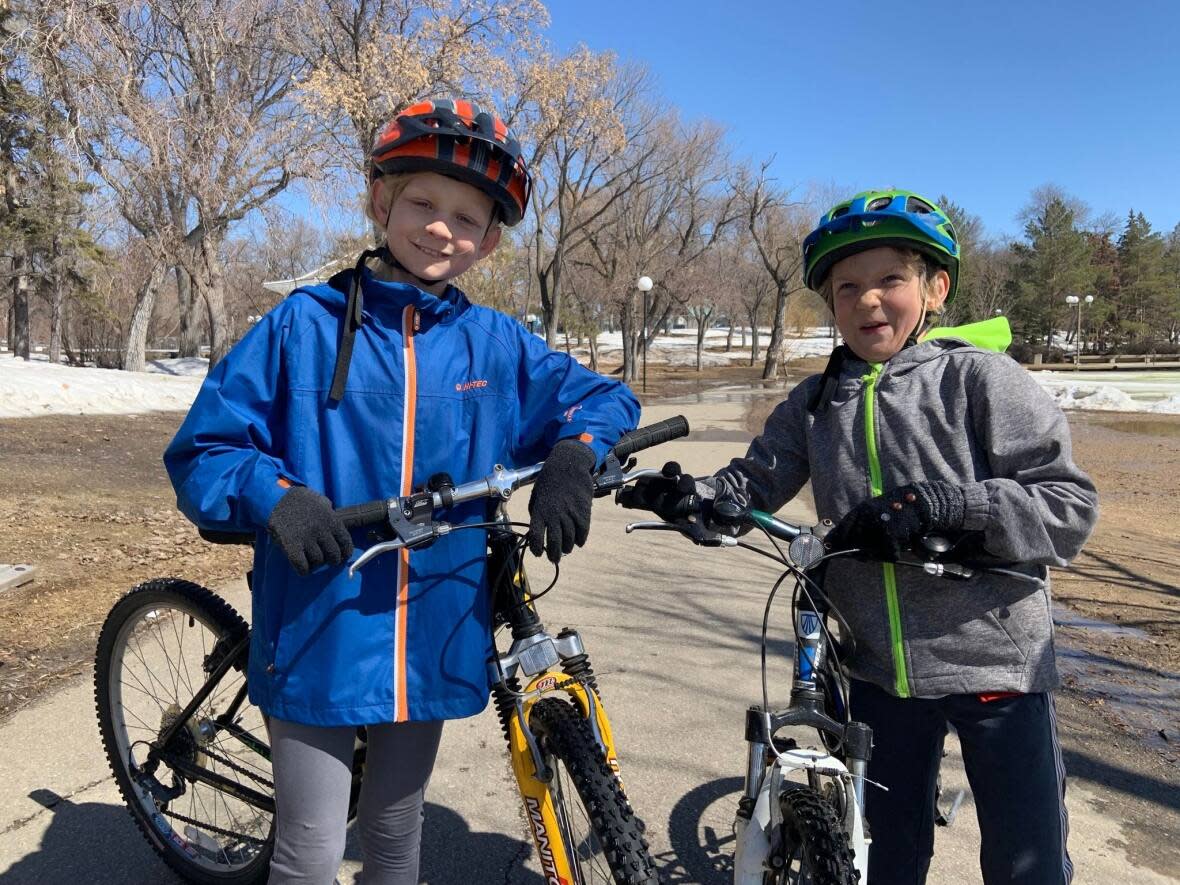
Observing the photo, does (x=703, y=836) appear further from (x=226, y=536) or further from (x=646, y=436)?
(x=226, y=536)

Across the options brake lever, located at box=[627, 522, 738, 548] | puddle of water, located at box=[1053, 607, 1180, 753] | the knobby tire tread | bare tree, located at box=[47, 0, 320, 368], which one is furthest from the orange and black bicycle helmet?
bare tree, located at box=[47, 0, 320, 368]

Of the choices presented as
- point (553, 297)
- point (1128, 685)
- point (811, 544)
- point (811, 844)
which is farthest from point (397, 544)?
point (553, 297)

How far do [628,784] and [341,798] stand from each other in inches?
59.5

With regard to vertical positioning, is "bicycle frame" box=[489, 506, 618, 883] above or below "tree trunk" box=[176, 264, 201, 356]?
below

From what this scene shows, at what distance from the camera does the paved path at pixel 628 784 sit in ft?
8.50

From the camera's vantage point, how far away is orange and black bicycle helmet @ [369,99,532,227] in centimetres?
181

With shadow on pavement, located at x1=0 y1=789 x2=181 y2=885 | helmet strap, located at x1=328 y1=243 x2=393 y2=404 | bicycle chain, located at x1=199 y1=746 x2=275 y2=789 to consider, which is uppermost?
helmet strap, located at x1=328 y1=243 x2=393 y2=404

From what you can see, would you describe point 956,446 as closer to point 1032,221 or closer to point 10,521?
point 10,521

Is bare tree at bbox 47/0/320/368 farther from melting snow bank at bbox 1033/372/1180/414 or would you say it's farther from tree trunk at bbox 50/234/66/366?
melting snow bank at bbox 1033/372/1180/414

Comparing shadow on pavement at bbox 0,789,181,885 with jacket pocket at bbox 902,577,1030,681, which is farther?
shadow on pavement at bbox 0,789,181,885

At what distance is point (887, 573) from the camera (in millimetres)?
1944

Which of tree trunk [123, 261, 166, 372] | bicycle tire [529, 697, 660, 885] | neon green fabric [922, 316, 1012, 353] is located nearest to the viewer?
bicycle tire [529, 697, 660, 885]

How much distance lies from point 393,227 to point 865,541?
50.8 inches

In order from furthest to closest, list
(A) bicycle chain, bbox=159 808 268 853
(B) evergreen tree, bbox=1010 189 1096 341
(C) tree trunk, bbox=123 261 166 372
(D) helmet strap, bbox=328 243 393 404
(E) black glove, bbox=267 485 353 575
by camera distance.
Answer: (B) evergreen tree, bbox=1010 189 1096 341, (C) tree trunk, bbox=123 261 166 372, (A) bicycle chain, bbox=159 808 268 853, (D) helmet strap, bbox=328 243 393 404, (E) black glove, bbox=267 485 353 575
